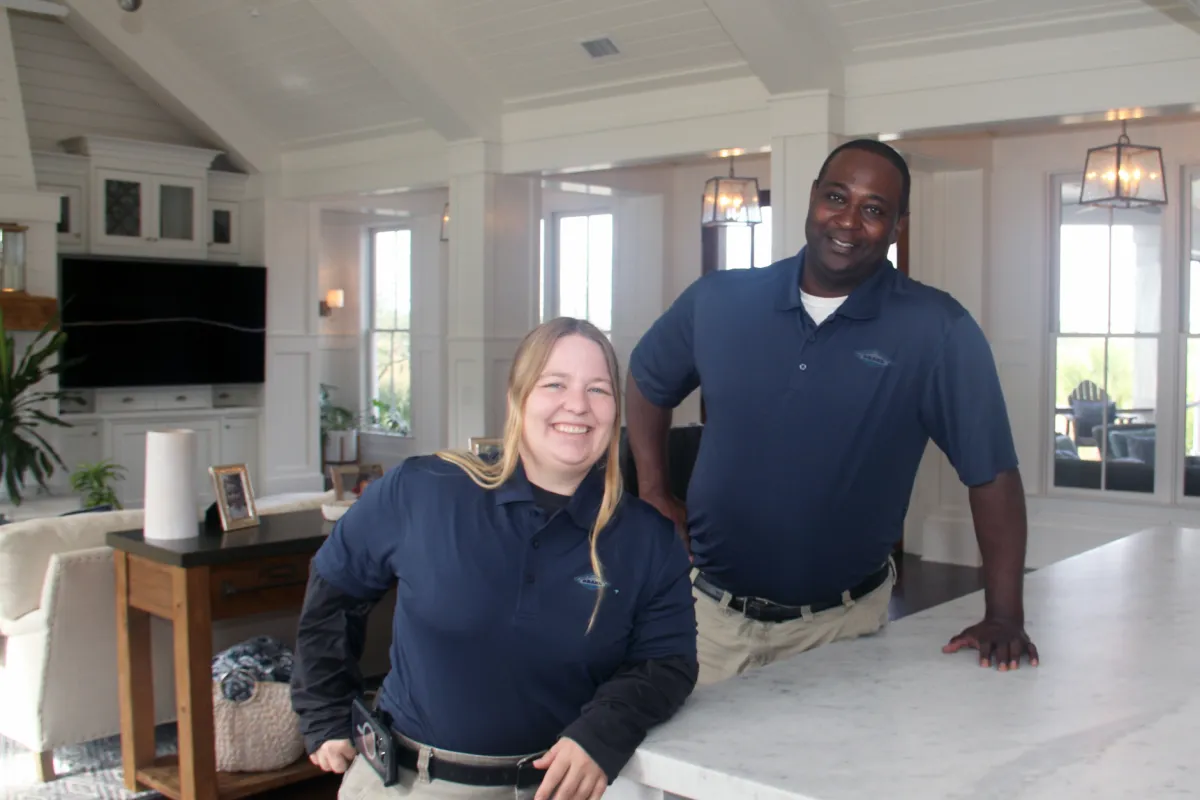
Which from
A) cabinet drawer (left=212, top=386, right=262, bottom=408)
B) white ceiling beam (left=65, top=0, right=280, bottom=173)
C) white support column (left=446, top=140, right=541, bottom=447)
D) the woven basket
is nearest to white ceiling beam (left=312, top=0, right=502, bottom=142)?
white support column (left=446, top=140, right=541, bottom=447)

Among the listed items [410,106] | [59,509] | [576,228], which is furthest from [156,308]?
[576,228]

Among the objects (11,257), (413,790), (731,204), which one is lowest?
(413,790)

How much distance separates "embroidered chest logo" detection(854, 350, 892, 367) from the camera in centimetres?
193

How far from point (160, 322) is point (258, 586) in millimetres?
6173

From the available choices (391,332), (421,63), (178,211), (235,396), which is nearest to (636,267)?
(391,332)

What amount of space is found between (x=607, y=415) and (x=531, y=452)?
0.11 metres

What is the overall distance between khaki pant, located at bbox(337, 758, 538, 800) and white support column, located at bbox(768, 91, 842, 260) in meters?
4.79

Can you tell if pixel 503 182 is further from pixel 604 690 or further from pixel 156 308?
pixel 604 690

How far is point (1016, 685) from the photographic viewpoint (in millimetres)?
1649

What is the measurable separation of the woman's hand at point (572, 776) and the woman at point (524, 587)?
0.04 metres

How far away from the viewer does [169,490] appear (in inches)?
144

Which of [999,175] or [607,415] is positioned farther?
[999,175]

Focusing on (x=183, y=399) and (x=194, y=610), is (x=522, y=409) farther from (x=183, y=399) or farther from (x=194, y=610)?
(x=183, y=399)

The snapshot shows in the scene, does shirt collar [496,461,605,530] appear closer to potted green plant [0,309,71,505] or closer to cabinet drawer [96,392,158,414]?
potted green plant [0,309,71,505]
